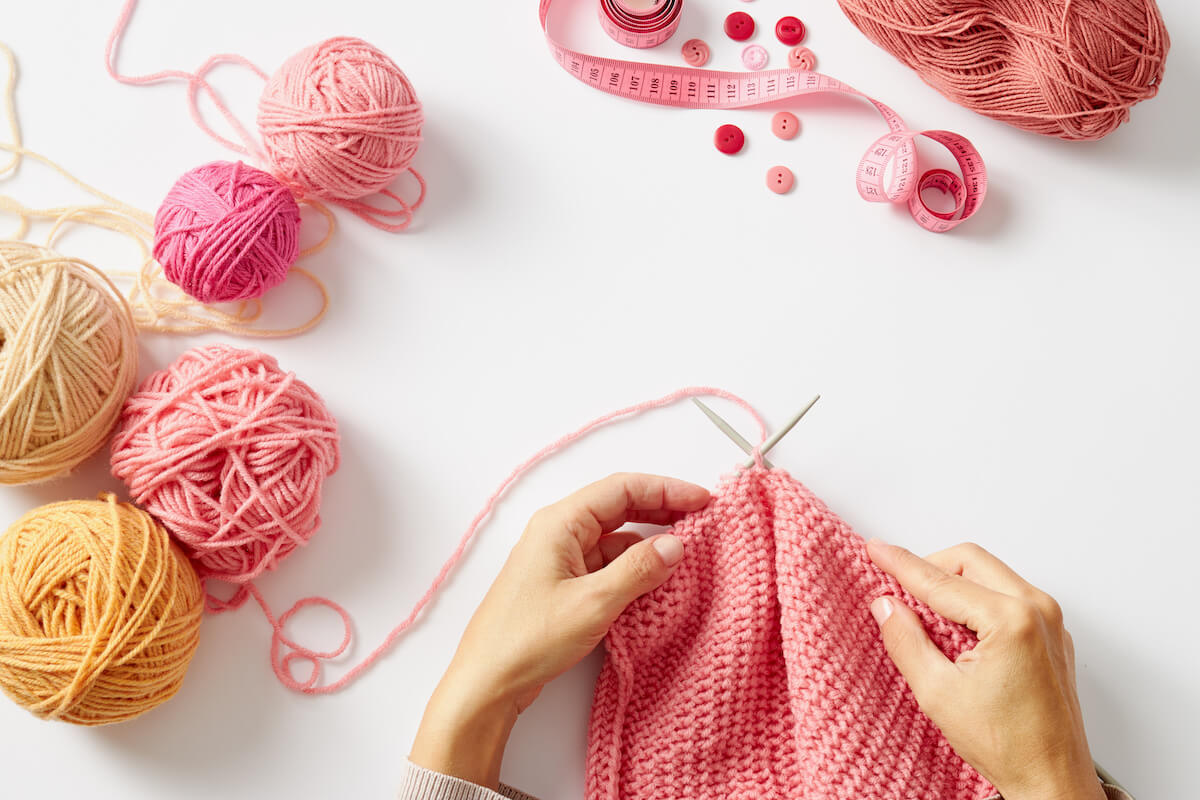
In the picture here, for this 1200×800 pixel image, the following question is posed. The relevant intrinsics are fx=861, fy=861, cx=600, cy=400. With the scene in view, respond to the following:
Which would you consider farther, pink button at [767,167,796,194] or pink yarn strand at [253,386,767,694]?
pink button at [767,167,796,194]

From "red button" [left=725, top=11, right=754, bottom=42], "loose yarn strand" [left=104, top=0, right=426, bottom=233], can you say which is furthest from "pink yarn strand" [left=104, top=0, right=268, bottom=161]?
"red button" [left=725, top=11, right=754, bottom=42]

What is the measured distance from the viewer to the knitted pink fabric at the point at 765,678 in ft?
4.13

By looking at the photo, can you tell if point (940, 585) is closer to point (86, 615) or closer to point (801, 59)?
point (801, 59)

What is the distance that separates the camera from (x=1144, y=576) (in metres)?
1.51

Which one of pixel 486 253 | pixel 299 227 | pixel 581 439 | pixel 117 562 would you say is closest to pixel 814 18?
pixel 486 253

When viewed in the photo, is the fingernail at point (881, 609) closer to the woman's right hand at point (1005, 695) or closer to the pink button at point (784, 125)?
the woman's right hand at point (1005, 695)

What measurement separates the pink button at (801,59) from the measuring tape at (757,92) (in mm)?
24

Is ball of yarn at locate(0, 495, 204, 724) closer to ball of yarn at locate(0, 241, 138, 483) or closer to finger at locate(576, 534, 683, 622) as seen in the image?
ball of yarn at locate(0, 241, 138, 483)

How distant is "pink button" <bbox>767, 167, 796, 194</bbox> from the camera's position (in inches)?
61.8

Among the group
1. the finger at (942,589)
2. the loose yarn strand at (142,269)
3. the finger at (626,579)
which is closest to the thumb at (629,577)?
the finger at (626,579)

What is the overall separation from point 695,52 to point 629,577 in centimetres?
99

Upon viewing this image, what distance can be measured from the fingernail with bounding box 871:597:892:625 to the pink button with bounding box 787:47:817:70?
0.99 metres

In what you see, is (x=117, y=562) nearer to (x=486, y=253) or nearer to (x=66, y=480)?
(x=66, y=480)

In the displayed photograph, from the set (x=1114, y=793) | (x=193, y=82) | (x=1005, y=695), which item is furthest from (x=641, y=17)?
(x=1114, y=793)
